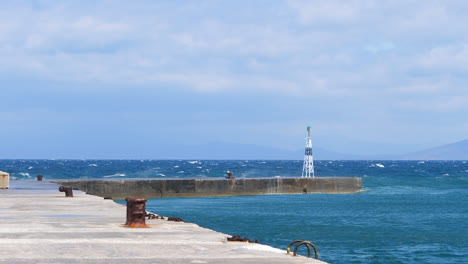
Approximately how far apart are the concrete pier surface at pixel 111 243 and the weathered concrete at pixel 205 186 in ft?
82.9

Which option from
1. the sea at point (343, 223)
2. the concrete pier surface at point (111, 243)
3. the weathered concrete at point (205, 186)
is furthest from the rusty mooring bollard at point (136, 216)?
the weathered concrete at point (205, 186)

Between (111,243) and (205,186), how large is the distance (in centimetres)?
3267

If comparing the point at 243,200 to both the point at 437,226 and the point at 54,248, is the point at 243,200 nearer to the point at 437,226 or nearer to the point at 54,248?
the point at 437,226

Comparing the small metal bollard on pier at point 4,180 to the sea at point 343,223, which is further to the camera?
the small metal bollard on pier at point 4,180

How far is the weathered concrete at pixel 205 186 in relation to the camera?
4047cm

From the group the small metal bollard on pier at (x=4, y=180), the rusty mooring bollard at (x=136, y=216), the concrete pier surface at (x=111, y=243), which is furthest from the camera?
the small metal bollard on pier at (x=4, y=180)

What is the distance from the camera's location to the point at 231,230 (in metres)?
23.9

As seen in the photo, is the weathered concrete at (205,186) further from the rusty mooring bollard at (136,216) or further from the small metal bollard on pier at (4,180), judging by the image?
the rusty mooring bollard at (136,216)

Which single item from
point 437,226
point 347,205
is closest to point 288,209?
point 347,205

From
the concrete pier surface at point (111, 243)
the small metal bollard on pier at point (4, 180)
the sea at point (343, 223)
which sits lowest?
the sea at point (343, 223)

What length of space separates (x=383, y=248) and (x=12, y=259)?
42.3ft

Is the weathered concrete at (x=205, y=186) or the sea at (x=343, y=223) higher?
the weathered concrete at (x=205, y=186)

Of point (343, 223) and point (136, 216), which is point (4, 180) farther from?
point (136, 216)

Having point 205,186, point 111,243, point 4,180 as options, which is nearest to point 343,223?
point 4,180
